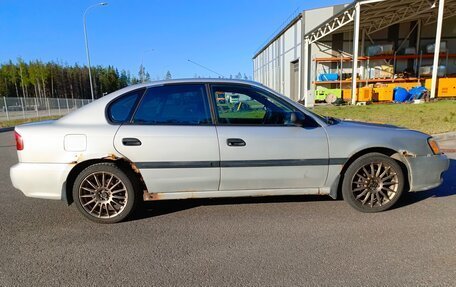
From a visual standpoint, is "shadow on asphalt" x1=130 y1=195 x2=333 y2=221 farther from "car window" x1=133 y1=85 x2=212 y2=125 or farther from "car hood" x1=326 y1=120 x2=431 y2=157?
"car window" x1=133 y1=85 x2=212 y2=125

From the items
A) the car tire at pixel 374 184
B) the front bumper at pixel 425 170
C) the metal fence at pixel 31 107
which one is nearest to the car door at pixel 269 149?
the car tire at pixel 374 184

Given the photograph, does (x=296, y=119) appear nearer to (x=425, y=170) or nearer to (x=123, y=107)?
(x=425, y=170)

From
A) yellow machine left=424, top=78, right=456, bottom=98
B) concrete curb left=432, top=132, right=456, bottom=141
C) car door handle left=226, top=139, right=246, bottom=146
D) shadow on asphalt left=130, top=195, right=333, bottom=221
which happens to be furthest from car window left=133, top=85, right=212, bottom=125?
yellow machine left=424, top=78, right=456, bottom=98

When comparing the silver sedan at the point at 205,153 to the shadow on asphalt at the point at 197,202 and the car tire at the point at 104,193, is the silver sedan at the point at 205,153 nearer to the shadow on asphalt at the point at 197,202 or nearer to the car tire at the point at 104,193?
the car tire at the point at 104,193

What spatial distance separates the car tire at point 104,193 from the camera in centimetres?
347

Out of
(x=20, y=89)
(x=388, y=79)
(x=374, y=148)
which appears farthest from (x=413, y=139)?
(x=20, y=89)

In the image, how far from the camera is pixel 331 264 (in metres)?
2.63

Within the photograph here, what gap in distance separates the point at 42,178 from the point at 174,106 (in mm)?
1721

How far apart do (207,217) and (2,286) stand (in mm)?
2026

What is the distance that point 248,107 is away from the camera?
3.86m

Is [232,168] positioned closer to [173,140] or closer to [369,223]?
[173,140]

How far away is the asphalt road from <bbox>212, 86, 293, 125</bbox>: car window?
1159mm

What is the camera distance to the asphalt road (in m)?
2.48

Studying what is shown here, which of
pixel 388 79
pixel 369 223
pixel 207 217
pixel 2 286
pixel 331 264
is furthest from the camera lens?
pixel 388 79
